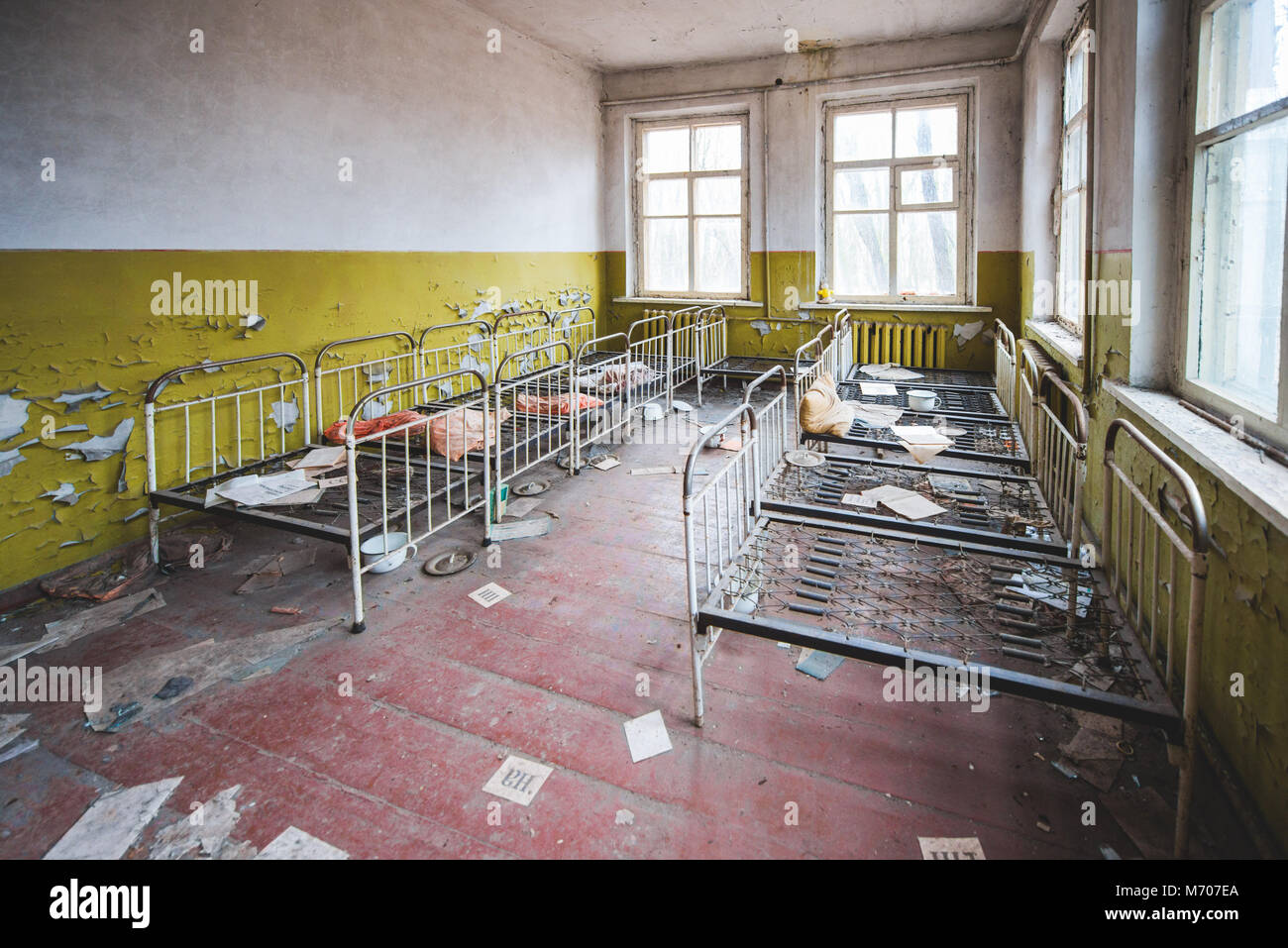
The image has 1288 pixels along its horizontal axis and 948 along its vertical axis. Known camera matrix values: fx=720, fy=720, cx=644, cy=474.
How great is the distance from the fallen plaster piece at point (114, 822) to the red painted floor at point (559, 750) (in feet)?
0.13

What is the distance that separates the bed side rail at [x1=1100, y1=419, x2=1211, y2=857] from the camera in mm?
1619

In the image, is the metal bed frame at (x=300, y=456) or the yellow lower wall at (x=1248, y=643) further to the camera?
the metal bed frame at (x=300, y=456)

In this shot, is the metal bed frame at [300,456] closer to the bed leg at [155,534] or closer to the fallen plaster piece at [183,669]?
the bed leg at [155,534]

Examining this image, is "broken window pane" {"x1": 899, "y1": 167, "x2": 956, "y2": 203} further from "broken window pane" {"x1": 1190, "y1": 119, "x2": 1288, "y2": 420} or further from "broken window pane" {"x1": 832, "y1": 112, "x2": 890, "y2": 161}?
"broken window pane" {"x1": 1190, "y1": 119, "x2": 1288, "y2": 420}

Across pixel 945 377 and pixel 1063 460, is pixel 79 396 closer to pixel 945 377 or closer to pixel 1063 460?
pixel 1063 460

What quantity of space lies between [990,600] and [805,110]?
21.7ft

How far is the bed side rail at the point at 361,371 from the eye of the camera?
491 cm

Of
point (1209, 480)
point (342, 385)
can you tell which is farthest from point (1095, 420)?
point (342, 385)

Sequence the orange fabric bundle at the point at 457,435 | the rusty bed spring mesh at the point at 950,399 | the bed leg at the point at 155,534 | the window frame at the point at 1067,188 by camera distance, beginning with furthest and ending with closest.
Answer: the rusty bed spring mesh at the point at 950,399, the window frame at the point at 1067,188, the orange fabric bundle at the point at 457,435, the bed leg at the point at 155,534

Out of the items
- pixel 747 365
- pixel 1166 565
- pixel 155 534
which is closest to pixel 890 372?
pixel 747 365

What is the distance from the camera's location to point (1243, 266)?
7.93 feet

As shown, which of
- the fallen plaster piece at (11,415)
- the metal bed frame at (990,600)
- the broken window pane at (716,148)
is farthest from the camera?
the broken window pane at (716,148)

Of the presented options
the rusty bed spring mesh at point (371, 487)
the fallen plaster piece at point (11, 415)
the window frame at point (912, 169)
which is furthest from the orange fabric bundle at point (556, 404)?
the window frame at point (912, 169)

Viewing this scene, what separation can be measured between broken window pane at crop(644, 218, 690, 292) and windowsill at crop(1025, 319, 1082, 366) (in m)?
4.09
